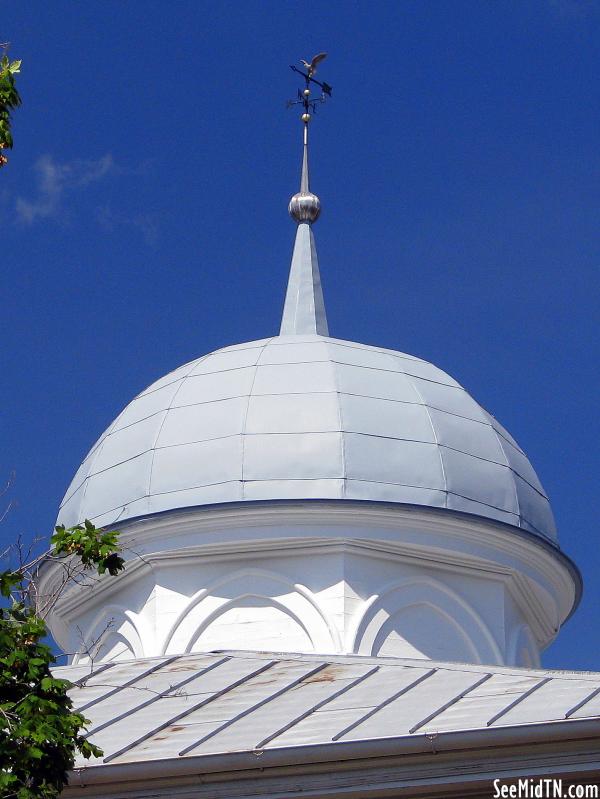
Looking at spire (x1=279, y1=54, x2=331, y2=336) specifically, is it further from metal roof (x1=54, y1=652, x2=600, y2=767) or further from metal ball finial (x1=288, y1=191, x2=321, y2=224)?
metal roof (x1=54, y1=652, x2=600, y2=767)

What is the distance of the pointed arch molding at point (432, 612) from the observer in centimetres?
1662

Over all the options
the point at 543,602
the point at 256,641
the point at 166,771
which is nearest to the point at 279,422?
the point at 256,641

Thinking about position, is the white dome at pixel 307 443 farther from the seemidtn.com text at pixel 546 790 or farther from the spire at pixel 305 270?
Answer: the seemidtn.com text at pixel 546 790

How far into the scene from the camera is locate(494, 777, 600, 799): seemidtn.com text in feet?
34.2

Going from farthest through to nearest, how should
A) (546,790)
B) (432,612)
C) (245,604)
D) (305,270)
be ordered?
(305,270) < (432,612) < (245,604) < (546,790)

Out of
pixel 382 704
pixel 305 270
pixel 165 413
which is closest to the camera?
pixel 382 704

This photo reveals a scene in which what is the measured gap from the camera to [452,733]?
10656 millimetres

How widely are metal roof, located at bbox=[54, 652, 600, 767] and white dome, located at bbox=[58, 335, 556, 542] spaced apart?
2797 mm

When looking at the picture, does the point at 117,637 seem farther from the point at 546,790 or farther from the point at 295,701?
the point at 546,790

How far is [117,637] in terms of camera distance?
17391 mm

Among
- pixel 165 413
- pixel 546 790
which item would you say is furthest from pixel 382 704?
pixel 165 413

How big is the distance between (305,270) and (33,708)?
11969 mm

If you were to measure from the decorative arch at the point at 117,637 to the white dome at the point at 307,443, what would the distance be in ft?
2.94

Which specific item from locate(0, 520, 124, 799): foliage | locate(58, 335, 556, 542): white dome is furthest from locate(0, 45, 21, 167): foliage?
locate(58, 335, 556, 542): white dome
